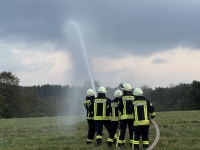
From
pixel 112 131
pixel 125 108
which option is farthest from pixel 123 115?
pixel 112 131

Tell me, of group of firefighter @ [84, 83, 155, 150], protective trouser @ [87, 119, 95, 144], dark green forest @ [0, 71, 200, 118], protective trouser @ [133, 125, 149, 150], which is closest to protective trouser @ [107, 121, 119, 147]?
group of firefighter @ [84, 83, 155, 150]

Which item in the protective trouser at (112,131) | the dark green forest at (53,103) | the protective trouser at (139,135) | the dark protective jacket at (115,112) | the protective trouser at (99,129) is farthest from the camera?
the dark green forest at (53,103)

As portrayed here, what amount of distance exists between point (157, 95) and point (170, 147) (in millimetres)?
72183

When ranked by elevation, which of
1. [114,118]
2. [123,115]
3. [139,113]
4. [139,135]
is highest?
[139,113]

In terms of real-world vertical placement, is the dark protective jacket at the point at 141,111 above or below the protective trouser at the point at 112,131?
above

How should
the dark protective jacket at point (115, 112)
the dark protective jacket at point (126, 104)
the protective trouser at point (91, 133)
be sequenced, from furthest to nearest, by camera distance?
the protective trouser at point (91, 133) → the dark protective jacket at point (115, 112) → the dark protective jacket at point (126, 104)

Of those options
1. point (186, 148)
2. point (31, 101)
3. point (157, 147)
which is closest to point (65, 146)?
point (157, 147)

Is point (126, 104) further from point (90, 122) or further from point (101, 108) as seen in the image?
point (90, 122)

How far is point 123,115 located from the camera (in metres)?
11.4

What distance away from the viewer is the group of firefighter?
1059 cm

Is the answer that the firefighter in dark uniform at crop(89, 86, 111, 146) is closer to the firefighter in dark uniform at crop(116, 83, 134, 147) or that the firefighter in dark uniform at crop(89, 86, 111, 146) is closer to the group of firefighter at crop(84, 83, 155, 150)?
the group of firefighter at crop(84, 83, 155, 150)

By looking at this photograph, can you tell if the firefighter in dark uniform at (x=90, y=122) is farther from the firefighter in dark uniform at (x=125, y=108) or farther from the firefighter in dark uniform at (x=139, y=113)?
the firefighter in dark uniform at (x=139, y=113)

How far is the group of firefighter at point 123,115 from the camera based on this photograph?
417 inches

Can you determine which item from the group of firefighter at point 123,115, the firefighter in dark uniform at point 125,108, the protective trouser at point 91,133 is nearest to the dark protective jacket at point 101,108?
the group of firefighter at point 123,115
